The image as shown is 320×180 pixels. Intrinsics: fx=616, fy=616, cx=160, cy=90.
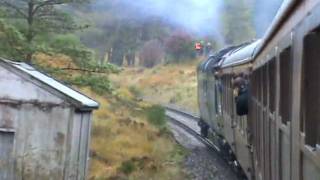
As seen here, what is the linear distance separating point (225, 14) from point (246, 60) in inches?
1807

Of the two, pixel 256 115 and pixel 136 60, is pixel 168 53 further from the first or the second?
pixel 256 115

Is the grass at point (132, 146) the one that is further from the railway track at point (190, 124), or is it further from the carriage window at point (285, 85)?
the carriage window at point (285, 85)

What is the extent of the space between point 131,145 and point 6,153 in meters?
8.87

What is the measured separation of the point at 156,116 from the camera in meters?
27.3

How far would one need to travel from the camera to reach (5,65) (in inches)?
496

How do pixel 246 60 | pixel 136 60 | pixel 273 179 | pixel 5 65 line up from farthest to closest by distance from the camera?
pixel 136 60
pixel 5 65
pixel 246 60
pixel 273 179

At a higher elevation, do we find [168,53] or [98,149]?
[168,53]

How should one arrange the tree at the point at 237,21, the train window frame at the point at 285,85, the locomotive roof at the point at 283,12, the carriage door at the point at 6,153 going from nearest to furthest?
the locomotive roof at the point at 283,12, the train window frame at the point at 285,85, the carriage door at the point at 6,153, the tree at the point at 237,21

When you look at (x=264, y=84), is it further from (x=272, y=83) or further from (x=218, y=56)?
(x=218, y=56)

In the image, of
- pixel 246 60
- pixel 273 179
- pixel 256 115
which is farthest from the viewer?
pixel 246 60

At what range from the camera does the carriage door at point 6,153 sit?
1264cm

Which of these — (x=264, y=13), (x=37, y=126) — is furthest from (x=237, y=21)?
(x=37, y=126)

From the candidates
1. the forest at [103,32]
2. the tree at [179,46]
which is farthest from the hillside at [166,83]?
the forest at [103,32]

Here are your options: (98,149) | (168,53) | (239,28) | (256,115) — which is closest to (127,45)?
(168,53)
